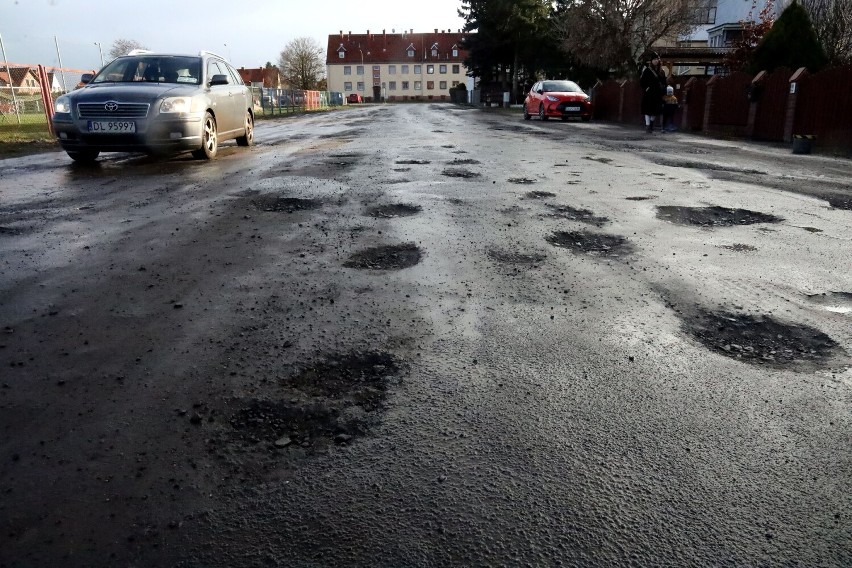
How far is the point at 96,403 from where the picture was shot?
2.51 m

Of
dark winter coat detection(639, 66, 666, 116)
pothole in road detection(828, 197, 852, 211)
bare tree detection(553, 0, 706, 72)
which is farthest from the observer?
bare tree detection(553, 0, 706, 72)

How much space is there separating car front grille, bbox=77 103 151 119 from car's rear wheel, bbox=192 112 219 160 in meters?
1.03

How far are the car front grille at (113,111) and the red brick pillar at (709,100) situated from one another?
16600 mm

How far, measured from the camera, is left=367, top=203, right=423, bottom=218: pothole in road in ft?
19.9

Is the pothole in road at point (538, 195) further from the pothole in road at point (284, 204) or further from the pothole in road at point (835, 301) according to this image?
the pothole in road at point (835, 301)

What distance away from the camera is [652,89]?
18906 millimetres

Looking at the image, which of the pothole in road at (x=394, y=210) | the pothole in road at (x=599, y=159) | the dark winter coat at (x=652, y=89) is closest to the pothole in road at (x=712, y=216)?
the pothole in road at (x=394, y=210)

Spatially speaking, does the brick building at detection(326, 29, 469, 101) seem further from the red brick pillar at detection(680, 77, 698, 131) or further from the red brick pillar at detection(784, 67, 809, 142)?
the red brick pillar at detection(784, 67, 809, 142)

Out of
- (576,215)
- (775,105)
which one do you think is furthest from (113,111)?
(775,105)

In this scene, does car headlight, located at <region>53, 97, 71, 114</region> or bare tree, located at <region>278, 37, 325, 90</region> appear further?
bare tree, located at <region>278, 37, 325, 90</region>

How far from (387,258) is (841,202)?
5.64 meters

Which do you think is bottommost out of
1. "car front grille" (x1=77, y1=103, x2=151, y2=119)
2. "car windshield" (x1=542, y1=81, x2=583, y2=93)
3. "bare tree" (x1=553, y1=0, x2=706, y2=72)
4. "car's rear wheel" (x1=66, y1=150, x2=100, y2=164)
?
"car's rear wheel" (x1=66, y1=150, x2=100, y2=164)

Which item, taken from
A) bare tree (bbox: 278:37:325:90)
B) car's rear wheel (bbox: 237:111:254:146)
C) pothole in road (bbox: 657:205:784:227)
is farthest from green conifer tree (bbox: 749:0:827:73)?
bare tree (bbox: 278:37:325:90)

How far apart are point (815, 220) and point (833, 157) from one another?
8.24 metres
